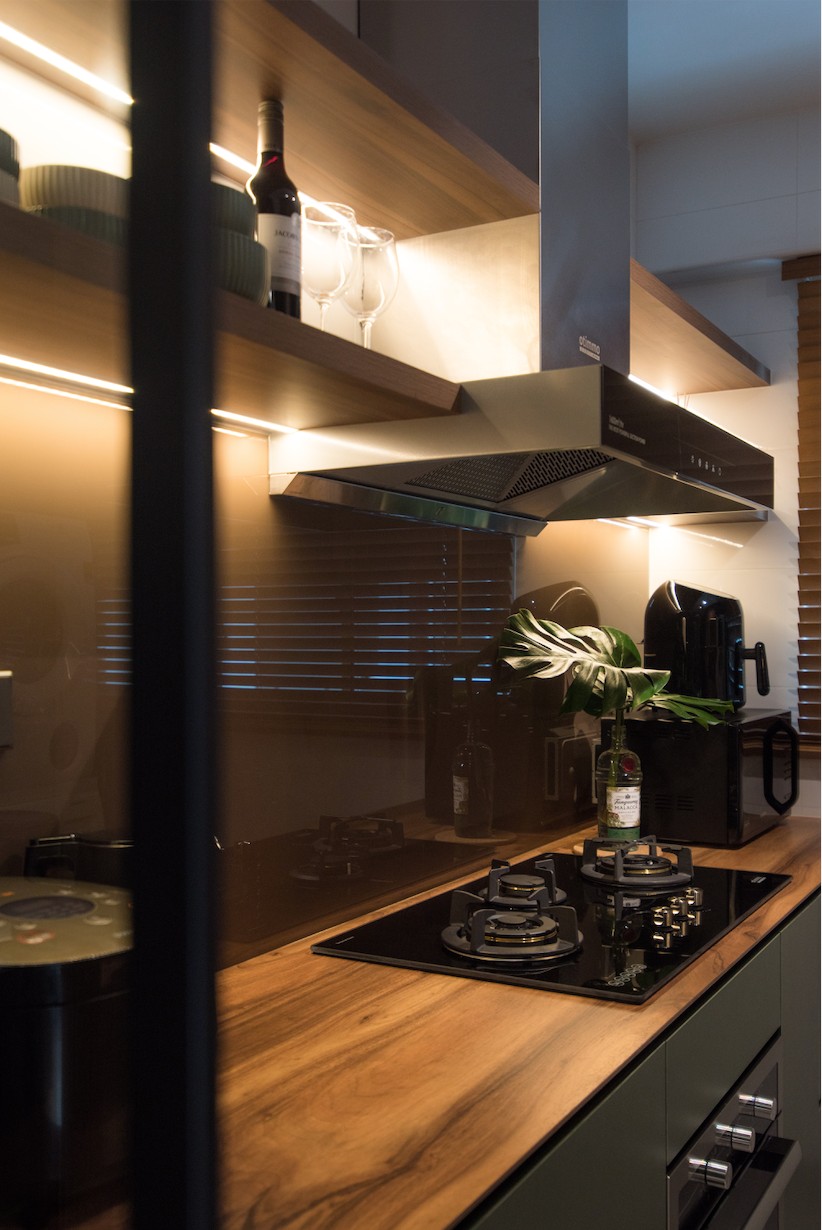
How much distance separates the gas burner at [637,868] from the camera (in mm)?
1887

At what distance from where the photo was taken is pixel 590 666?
2191mm

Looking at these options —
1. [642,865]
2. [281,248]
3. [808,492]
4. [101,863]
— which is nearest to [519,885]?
[642,865]

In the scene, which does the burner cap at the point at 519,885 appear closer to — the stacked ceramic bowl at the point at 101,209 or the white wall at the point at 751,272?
the white wall at the point at 751,272

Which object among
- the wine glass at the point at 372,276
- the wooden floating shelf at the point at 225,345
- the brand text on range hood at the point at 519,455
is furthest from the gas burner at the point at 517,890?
the wine glass at the point at 372,276

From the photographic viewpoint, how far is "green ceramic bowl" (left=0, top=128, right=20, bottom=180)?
757 mm

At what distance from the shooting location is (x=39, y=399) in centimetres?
85

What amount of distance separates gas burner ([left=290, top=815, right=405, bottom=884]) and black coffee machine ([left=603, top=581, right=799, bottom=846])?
0.81m

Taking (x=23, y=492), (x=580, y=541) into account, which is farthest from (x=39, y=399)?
(x=580, y=541)

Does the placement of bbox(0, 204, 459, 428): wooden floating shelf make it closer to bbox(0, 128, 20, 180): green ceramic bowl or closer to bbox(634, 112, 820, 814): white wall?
bbox(0, 128, 20, 180): green ceramic bowl

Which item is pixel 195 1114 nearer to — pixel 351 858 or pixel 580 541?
pixel 351 858

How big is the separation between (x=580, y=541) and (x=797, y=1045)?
1.18 m

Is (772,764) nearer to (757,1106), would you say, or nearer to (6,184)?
(757,1106)

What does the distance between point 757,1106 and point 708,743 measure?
88cm

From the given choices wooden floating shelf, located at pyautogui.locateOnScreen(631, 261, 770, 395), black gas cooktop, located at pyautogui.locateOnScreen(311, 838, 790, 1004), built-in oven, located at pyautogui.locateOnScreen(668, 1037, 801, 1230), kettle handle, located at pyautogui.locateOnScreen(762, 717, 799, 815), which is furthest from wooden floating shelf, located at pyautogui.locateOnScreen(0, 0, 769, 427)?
kettle handle, located at pyautogui.locateOnScreen(762, 717, 799, 815)
